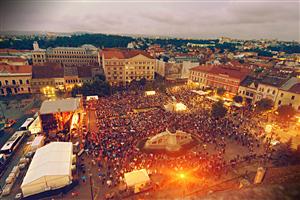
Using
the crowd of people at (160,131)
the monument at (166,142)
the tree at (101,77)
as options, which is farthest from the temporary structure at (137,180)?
the tree at (101,77)

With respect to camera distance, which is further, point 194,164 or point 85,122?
point 85,122

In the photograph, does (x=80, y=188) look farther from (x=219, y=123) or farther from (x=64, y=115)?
(x=219, y=123)

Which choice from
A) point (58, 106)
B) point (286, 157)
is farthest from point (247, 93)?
point (58, 106)

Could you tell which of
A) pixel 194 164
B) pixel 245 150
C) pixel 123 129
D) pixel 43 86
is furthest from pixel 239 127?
pixel 43 86

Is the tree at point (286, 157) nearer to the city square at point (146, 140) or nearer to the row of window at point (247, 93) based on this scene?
the city square at point (146, 140)

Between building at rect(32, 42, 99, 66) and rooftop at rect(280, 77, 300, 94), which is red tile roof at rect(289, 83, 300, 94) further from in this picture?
building at rect(32, 42, 99, 66)

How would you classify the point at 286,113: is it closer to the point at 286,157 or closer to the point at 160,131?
the point at 286,157
